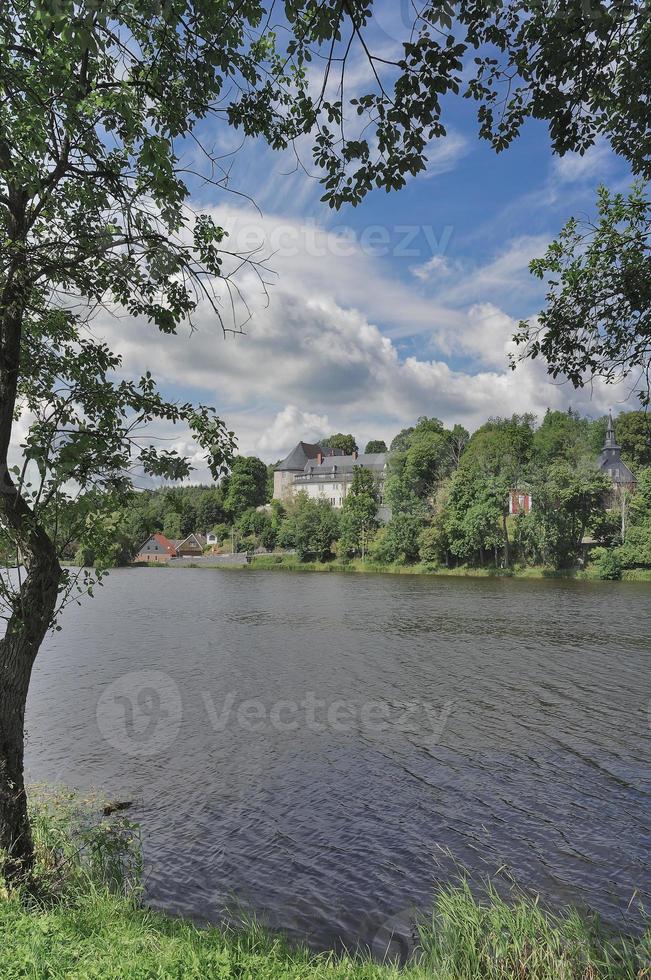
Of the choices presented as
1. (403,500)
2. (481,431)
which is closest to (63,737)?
(403,500)

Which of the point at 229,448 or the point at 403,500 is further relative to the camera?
the point at 403,500

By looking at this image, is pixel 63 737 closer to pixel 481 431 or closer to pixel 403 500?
pixel 403 500

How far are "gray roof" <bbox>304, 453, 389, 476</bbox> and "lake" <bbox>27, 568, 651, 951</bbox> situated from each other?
92.8 metres

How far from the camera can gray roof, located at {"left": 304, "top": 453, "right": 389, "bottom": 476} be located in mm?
120494

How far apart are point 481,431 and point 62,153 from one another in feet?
339

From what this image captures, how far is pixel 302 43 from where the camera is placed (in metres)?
4.62

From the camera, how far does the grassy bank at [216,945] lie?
471cm

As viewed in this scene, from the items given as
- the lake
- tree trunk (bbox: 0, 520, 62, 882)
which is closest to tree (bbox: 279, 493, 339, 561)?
the lake

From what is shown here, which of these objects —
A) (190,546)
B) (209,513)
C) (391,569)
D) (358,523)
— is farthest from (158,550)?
(391,569)

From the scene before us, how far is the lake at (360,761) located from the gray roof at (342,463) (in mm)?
92765

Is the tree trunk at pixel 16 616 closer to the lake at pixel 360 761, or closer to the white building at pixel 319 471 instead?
the lake at pixel 360 761

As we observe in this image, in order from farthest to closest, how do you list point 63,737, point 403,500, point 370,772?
point 403,500
point 63,737
point 370,772

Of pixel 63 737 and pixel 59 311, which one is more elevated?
pixel 59 311

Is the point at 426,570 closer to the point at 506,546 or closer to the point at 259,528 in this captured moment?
the point at 506,546
